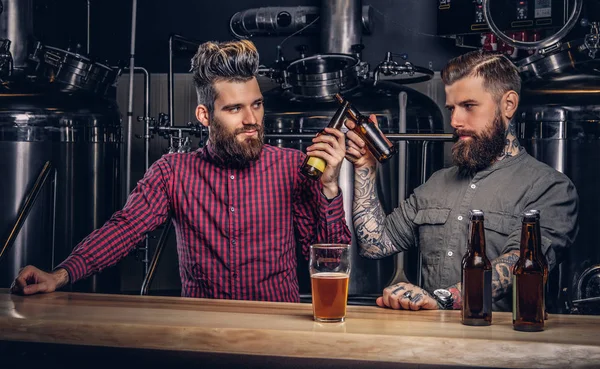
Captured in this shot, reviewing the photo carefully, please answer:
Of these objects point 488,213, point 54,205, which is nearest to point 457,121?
point 488,213

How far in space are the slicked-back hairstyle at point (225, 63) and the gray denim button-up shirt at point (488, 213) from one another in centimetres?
69

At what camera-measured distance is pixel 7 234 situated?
4105 mm

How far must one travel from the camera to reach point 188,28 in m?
5.57

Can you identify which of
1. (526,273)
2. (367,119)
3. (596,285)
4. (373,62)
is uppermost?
(373,62)

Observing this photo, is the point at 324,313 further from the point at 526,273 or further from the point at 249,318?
the point at 526,273

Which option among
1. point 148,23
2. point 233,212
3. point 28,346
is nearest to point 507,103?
point 233,212

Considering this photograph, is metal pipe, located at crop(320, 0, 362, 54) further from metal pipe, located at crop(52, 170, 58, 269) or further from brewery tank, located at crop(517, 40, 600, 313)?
metal pipe, located at crop(52, 170, 58, 269)

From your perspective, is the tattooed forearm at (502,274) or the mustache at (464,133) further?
the mustache at (464,133)

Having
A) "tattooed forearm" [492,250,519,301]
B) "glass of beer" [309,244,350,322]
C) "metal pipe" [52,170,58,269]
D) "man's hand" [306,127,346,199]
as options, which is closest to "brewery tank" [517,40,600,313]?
"tattooed forearm" [492,250,519,301]

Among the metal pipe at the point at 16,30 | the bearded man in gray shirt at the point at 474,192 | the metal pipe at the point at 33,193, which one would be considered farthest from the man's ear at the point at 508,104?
the metal pipe at the point at 16,30

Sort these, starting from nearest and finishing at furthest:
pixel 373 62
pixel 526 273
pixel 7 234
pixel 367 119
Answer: pixel 526 273 → pixel 367 119 → pixel 7 234 → pixel 373 62

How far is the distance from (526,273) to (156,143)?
403cm

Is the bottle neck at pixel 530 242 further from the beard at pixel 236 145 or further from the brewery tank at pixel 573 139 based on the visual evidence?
the brewery tank at pixel 573 139

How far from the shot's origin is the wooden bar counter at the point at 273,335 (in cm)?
142
